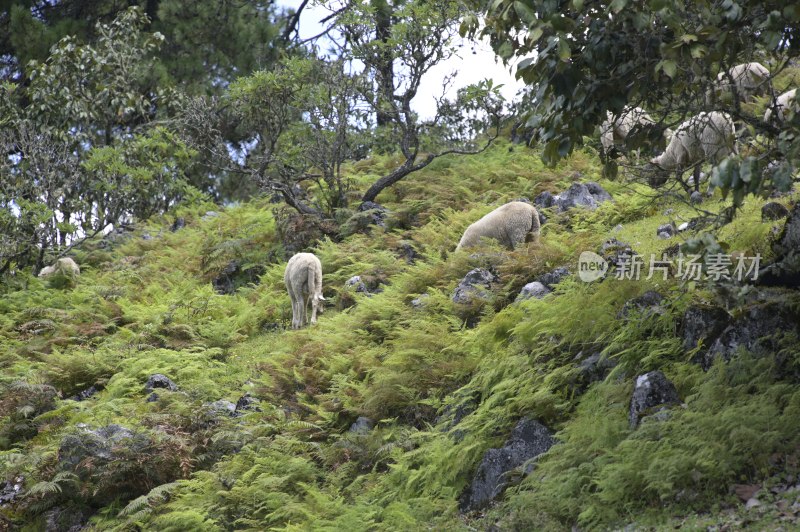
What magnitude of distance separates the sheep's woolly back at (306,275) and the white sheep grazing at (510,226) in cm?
311

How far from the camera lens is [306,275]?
1741cm

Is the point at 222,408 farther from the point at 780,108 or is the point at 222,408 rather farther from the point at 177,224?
the point at 177,224

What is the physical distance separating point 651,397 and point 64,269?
2060cm

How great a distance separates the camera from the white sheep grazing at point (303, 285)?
17.3 m

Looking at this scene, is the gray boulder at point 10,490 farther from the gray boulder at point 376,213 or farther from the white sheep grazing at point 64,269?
the white sheep grazing at point 64,269

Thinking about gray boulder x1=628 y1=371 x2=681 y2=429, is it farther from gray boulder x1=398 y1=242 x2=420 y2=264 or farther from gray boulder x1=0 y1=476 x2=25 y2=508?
gray boulder x1=398 y1=242 x2=420 y2=264

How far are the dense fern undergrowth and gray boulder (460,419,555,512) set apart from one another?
0.56ft

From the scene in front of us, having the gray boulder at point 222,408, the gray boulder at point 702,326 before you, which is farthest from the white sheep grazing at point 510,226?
the gray boulder at point 702,326

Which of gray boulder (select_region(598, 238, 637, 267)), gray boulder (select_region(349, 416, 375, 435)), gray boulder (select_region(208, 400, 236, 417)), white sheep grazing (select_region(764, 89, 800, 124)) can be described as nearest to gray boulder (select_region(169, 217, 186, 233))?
gray boulder (select_region(208, 400, 236, 417))

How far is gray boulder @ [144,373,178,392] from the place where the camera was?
15477 millimetres

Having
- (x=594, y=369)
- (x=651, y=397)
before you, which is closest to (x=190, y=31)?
(x=594, y=369)

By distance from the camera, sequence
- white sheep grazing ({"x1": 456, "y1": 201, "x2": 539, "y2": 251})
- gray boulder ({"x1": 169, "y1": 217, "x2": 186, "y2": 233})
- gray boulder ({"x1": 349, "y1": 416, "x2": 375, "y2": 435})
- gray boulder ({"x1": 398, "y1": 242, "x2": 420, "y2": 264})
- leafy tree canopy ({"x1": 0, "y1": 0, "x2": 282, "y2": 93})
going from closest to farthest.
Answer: gray boulder ({"x1": 349, "y1": 416, "x2": 375, "y2": 435}), white sheep grazing ({"x1": 456, "y1": 201, "x2": 539, "y2": 251}), gray boulder ({"x1": 398, "y1": 242, "x2": 420, "y2": 264}), gray boulder ({"x1": 169, "y1": 217, "x2": 186, "y2": 233}), leafy tree canopy ({"x1": 0, "y1": 0, "x2": 282, "y2": 93})

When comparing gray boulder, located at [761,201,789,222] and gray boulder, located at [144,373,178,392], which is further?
gray boulder, located at [144,373,178,392]

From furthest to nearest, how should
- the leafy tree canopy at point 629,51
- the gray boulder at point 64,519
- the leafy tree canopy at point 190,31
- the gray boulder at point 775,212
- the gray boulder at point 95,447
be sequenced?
the leafy tree canopy at point 190,31, the gray boulder at point 95,447, the gray boulder at point 64,519, the gray boulder at point 775,212, the leafy tree canopy at point 629,51
